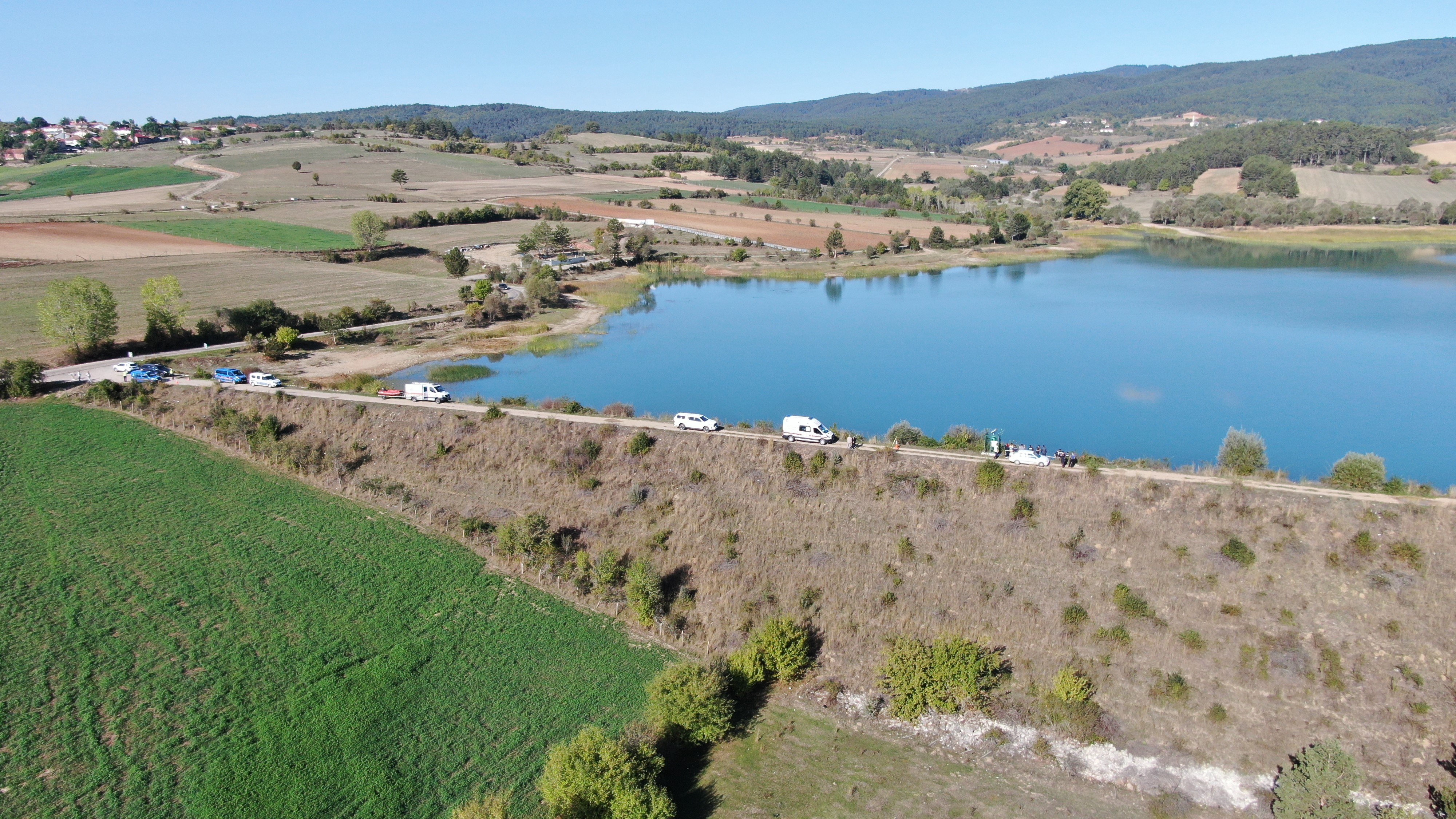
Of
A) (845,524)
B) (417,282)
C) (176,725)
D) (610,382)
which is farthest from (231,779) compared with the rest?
(417,282)

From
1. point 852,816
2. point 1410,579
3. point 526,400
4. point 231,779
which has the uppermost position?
point 526,400

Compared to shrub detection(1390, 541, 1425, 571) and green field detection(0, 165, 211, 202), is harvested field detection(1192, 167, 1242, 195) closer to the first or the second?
shrub detection(1390, 541, 1425, 571)

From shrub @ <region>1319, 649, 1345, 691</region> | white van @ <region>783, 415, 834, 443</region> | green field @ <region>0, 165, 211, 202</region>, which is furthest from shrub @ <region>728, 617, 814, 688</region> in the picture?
green field @ <region>0, 165, 211, 202</region>

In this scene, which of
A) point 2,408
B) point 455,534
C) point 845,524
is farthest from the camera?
point 2,408

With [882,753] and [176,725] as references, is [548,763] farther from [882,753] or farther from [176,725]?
[176,725]

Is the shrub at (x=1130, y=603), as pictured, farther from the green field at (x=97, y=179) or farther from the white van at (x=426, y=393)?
the green field at (x=97, y=179)

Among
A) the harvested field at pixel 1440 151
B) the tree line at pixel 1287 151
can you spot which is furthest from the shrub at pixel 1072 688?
the harvested field at pixel 1440 151

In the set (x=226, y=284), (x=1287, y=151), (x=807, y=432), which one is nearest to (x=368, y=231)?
(x=226, y=284)
